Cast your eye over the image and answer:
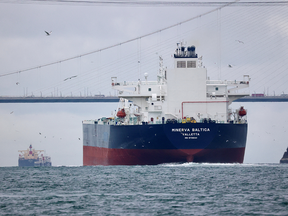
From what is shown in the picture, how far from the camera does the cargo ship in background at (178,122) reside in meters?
43.4

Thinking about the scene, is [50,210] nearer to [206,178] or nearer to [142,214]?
[142,214]

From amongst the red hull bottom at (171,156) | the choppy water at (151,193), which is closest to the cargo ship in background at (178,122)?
the red hull bottom at (171,156)

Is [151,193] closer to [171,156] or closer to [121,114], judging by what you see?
[171,156]

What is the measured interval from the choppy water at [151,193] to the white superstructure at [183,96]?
23.1ft

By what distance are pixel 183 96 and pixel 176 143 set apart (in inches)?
208

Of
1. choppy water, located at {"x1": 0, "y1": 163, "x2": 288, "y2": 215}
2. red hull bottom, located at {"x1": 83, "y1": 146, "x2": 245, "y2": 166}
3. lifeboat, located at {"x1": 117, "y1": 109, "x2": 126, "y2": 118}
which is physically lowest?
choppy water, located at {"x1": 0, "y1": 163, "x2": 288, "y2": 215}

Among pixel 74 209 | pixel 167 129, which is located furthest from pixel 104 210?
pixel 167 129

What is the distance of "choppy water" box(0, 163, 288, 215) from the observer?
2445cm

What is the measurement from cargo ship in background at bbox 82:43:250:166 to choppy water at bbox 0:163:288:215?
3271 mm

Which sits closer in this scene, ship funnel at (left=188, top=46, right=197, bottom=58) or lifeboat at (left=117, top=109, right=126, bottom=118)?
lifeboat at (left=117, top=109, right=126, bottom=118)

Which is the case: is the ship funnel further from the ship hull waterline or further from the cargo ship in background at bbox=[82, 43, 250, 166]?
the ship hull waterline

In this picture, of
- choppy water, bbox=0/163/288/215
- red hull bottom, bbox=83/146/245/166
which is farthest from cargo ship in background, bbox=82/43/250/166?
choppy water, bbox=0/163/288/215

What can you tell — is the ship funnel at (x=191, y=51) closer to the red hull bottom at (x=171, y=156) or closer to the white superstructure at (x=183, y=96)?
the white superstructure at (x=183, y=96)

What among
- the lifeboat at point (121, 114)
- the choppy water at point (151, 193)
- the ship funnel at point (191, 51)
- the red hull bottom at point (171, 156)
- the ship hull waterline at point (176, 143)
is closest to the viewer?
the choppy water at point (151, 193)
